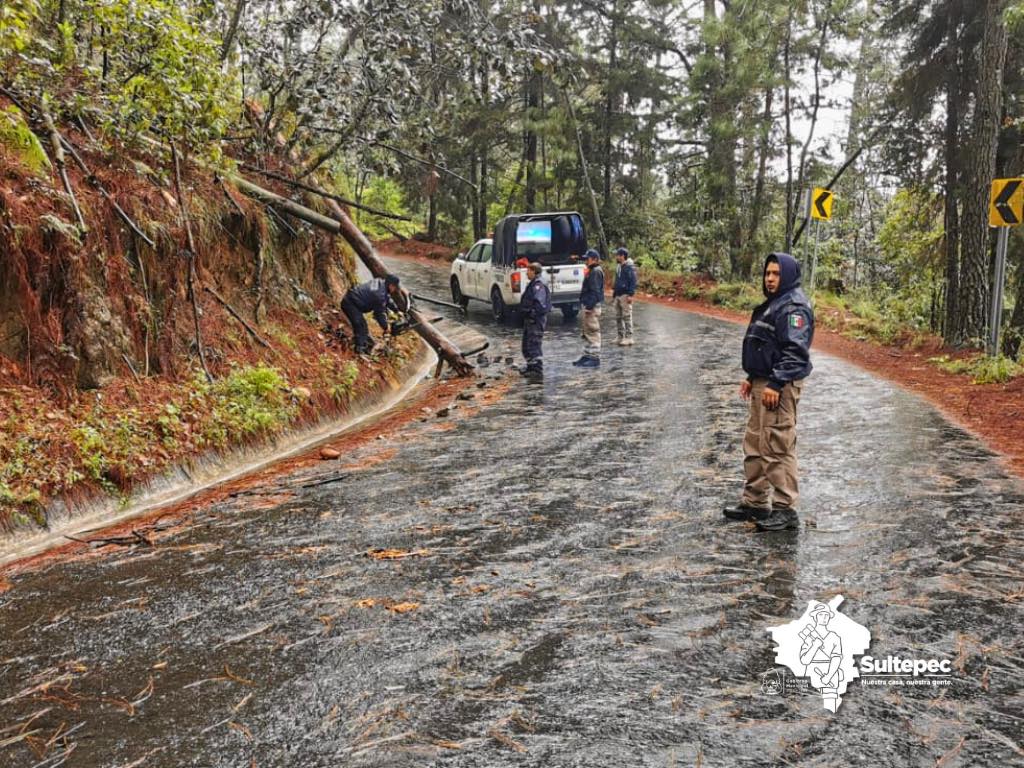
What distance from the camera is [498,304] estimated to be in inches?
813

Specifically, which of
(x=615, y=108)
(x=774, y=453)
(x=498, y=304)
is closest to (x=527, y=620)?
(x=774, y=453)

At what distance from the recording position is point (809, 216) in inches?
742

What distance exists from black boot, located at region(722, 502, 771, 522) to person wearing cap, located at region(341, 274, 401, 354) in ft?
25.3

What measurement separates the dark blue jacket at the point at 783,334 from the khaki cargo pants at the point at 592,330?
8.34 meters

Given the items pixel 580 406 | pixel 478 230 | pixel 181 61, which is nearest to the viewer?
pixel 181 61

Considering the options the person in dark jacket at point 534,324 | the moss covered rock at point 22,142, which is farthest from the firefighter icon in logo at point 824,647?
the person in dark jacket at point 534,324

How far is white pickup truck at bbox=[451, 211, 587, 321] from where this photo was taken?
19.5 metres

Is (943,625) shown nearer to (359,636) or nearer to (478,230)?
(359,636)

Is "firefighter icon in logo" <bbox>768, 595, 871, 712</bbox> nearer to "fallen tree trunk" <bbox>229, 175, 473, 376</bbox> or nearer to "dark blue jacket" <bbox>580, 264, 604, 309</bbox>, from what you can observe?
"fallen tree trunk" <bbox>229, 175, 473, 376</bbox>

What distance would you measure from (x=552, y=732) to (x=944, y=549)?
3.51 meters

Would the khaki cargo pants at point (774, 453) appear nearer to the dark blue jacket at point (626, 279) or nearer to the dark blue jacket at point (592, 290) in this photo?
the dark blue jacket at point (592, 290)

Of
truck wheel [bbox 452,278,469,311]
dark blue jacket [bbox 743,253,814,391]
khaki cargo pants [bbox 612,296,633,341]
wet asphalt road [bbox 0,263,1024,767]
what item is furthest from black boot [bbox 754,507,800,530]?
truck wheel [bbox 452,278,469,311]

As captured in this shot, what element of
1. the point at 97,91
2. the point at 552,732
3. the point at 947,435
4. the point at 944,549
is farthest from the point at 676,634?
the point at 97,91

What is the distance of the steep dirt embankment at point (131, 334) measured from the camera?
280 inches
